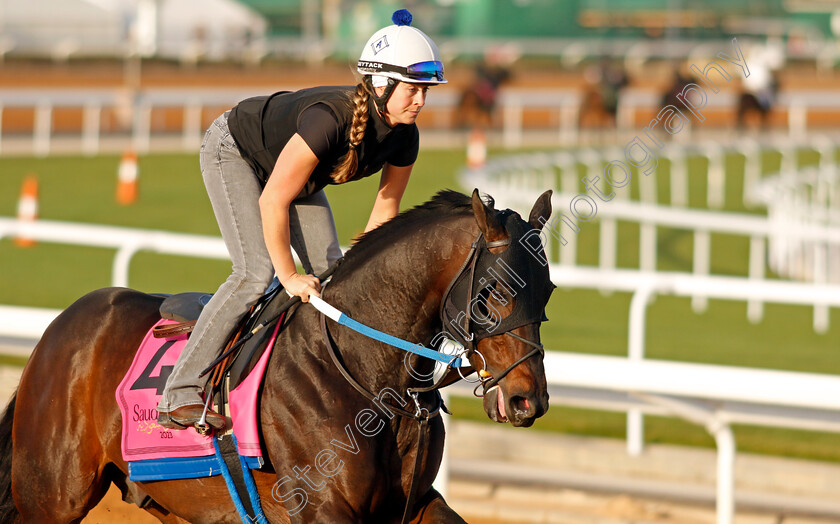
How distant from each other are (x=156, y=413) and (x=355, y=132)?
1.16 m

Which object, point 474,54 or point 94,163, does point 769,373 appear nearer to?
point 94,163

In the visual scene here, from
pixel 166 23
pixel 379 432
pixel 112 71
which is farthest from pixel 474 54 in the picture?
pixel 379 432

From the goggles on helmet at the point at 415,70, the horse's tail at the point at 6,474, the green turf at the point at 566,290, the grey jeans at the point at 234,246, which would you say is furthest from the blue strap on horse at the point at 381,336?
the green turf at the point at 566,290

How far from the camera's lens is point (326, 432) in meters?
3.40

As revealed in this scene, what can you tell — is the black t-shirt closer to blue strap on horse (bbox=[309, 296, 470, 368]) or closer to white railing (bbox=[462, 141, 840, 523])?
blue strap on horse (bbox=[309, 296, 470, 368])

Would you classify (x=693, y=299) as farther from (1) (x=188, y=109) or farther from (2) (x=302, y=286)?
(1) (x=188, y=109)

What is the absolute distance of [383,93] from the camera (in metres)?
3.41

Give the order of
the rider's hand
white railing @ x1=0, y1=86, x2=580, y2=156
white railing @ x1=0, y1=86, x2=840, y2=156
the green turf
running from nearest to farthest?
1. the rider's hand
2. the green turf
3. white railing @ x1=0, y1=86, x2=580, y2=156
4. white railing @ x1=0, y1=86, x2=840, y2=156

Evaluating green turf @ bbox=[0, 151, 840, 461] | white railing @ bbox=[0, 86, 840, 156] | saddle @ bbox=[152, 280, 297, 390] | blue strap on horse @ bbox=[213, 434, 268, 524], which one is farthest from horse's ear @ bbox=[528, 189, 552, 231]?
white railing @ bbox=[0, 86, 840, 156]

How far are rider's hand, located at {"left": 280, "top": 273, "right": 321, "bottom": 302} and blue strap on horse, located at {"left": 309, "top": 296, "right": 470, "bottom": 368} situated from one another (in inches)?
0.8

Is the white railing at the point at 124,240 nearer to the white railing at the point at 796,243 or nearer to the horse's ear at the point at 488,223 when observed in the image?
the horse's ear at the point at 488,223

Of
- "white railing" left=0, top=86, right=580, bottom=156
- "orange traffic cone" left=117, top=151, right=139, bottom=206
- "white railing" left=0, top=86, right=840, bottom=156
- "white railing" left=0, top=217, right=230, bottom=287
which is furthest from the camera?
"white railing" left=0, top=86, right=840, bottom=156

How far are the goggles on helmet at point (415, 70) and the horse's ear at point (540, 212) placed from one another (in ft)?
1.56

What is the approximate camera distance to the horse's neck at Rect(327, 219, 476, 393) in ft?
A: 10.8
